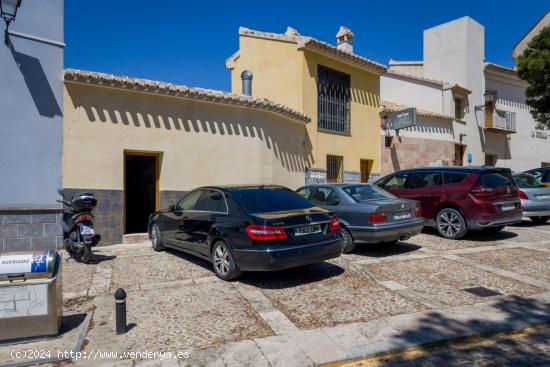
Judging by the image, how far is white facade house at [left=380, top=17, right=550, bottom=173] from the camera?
19.1m

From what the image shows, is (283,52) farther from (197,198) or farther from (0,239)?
(0,239)

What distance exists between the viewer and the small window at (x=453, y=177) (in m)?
8.96

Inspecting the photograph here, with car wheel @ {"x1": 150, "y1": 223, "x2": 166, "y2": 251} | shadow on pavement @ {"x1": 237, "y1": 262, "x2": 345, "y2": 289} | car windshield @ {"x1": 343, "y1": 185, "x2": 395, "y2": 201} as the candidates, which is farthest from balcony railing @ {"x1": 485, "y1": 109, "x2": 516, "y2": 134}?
car wheel @ {"x1": 150, "y1": 223, "x2": 166, "y2": 251}

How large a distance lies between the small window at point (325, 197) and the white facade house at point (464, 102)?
10034 mm

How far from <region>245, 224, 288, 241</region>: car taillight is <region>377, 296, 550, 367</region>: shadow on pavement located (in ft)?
6.55

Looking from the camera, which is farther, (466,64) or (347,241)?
(466,64)

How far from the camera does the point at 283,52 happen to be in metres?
14.3

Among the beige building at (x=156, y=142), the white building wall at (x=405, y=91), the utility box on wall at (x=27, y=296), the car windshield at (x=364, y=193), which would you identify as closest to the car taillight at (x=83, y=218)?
the beige building at (x=156, y=142)

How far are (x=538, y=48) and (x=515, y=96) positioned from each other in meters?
6.61

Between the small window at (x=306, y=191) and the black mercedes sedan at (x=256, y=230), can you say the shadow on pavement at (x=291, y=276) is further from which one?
the small window at (x=306, y=191)

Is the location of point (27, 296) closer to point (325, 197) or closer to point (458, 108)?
point (325, 197)

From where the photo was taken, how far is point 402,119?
16.1 metres

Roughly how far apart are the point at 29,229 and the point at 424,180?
8827 mm

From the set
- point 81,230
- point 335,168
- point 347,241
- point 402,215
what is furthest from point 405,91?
point 81,230
